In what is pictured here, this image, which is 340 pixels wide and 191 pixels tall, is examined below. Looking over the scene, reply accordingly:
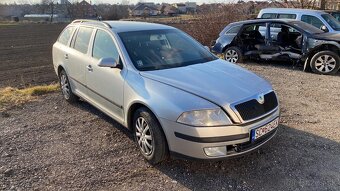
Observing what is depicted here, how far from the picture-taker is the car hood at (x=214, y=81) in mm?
3379

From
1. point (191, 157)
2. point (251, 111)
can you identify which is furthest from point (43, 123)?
point (251, 111)

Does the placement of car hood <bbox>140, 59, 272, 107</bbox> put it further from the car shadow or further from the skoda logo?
the car shadow

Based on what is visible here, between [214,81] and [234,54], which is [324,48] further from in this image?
[214,81]

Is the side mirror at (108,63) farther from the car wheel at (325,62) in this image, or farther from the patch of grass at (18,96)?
the car wheel at (325,62)

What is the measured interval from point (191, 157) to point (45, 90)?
507 centimetres

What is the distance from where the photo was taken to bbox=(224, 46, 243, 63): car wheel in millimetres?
9898

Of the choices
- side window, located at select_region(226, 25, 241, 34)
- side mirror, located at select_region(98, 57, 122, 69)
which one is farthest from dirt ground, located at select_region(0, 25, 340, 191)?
side window, located at select_region(226, 25, 241, 34)

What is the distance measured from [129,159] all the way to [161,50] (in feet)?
5.25

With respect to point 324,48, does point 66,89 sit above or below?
below

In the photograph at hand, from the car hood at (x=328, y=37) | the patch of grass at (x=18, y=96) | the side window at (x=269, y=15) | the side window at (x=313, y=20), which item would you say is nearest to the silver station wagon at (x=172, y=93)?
the patch of grass at (x=18, y=96)

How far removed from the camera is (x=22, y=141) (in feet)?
14.8

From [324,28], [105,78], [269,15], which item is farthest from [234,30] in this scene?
[105,78]

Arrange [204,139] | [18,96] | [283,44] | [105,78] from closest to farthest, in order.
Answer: [204,139] → [105,78] → [18,96] → [283,44]

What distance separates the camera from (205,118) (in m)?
3.22
